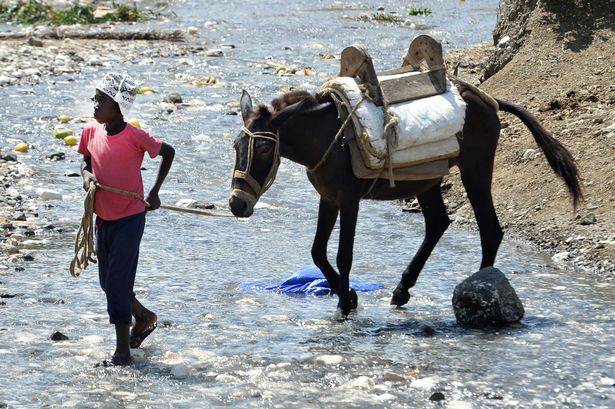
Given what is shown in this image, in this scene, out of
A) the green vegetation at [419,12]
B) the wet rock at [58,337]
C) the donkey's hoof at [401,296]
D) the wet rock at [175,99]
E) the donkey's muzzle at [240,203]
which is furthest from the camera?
the green vegetation at [419,12]

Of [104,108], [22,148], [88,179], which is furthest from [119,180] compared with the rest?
[22,148]

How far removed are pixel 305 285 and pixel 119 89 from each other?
2.60m

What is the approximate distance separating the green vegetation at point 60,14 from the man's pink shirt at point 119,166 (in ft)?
62.0

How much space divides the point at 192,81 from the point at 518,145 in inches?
327

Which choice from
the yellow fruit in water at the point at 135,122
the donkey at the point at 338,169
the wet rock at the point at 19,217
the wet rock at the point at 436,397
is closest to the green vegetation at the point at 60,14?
the yellow fruit in water at the point at 135,122

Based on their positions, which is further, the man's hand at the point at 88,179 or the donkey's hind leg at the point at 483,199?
the donkey's hind leg at the point at 483,199

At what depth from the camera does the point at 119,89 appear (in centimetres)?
674

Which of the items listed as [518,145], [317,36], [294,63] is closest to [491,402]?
[518,145]

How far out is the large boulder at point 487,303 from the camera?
767cm

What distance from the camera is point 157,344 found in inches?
291

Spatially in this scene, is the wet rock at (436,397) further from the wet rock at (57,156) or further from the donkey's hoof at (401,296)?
the wet rock at (57,156)

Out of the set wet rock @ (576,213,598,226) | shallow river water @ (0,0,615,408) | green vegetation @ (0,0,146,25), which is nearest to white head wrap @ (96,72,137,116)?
shallow river water @ (0,0,615,408)

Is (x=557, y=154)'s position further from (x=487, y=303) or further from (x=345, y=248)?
(x=345, y=248)

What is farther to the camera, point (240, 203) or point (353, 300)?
point (353, 300)
